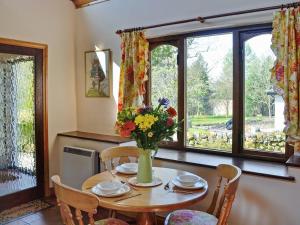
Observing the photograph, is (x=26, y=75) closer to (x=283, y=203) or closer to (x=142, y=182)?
(x=142, y=182)

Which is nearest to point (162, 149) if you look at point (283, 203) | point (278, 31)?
point (283, 203)

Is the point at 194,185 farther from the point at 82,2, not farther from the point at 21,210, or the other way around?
the point at 82,2

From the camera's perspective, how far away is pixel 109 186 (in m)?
Result: 2.16

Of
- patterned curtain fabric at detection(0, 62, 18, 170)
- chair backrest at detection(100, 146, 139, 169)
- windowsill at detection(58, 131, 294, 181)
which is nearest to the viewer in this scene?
windowsill at detection(58, 131, 294, 181)

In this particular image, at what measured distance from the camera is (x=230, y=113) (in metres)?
3.09

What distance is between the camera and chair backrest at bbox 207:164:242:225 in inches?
77.8

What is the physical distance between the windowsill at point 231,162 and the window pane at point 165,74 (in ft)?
1.13

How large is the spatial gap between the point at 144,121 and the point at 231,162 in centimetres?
113

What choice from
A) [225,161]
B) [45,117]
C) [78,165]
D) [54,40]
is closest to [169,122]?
[225,161]

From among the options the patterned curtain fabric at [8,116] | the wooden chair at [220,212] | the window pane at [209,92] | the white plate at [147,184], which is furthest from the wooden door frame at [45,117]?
the wooden chair at [220,212]

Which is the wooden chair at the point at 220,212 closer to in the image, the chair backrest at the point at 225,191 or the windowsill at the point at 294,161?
the chair backrest at the point at 225,191

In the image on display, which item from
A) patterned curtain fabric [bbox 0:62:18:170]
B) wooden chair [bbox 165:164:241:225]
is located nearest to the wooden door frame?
patterned curtain fabric [bbox 0:62:18:170]

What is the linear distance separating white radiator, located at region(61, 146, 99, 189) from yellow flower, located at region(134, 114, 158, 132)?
1652 mm

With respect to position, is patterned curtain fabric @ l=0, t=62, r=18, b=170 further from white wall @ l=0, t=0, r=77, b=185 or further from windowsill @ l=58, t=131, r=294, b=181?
windowsill @ l=58, t=131, r=294, b=181
